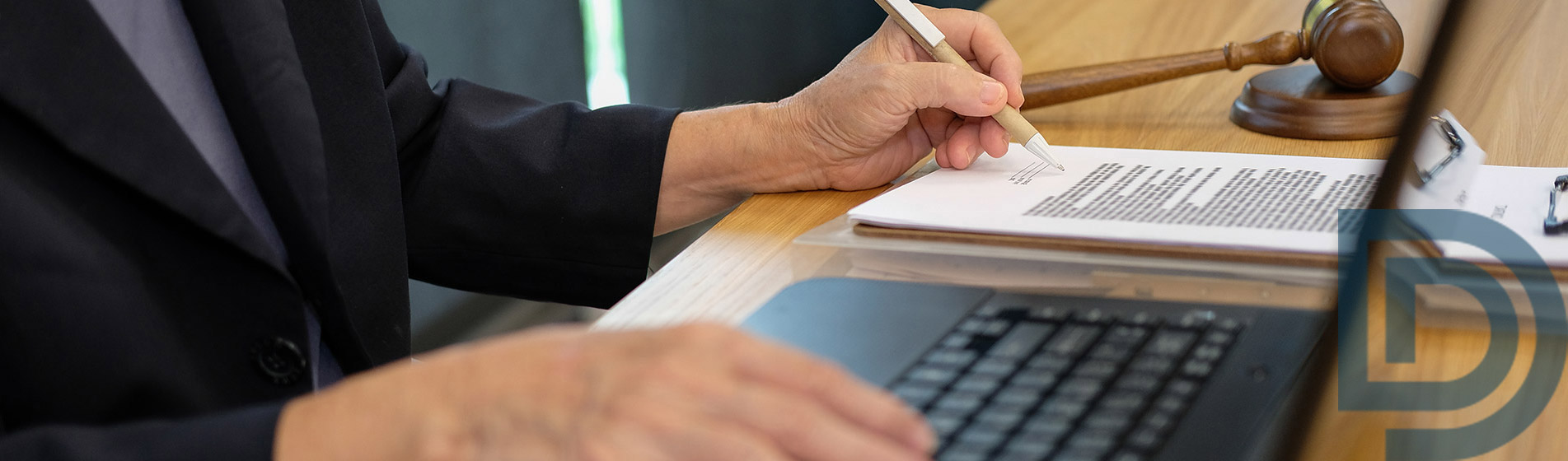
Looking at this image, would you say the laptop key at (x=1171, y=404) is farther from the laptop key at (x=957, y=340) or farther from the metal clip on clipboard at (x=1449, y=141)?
the metal clip on clipboard at (x=1449, y=141)

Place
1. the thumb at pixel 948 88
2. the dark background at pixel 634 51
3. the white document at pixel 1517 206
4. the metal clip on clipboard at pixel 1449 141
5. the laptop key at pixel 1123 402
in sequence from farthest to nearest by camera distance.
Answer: the dark background at pixel 634 51
the thumb at pixel 948 88
the metal clip on clipboard at pixel 1449 141
the white document at pixel 1517 206
the laptop key at pixel 1123 402

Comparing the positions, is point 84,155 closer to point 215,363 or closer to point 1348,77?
point 215,363

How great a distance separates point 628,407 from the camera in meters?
0.39

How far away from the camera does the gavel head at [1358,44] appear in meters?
0.94

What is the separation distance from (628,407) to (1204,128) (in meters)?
0.74

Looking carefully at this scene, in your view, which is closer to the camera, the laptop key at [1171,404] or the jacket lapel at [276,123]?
the laptop key at [1171,404]

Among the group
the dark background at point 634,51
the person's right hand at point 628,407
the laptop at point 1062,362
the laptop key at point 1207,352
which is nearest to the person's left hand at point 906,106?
the laptop at point 1062,362

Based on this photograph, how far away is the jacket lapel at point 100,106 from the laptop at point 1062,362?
0.34 meters

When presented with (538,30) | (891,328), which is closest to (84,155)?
(891,328)

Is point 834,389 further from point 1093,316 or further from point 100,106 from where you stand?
point 100,106

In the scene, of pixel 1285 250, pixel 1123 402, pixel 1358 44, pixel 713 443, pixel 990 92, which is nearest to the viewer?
pixel 713 443

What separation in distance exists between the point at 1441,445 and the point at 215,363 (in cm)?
67

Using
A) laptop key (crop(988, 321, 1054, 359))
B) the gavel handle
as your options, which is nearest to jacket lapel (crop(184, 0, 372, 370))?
laptop key (crop(988, 321, 1054, 359))

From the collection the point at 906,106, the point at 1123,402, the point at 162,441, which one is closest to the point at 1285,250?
the point at 1123,402
